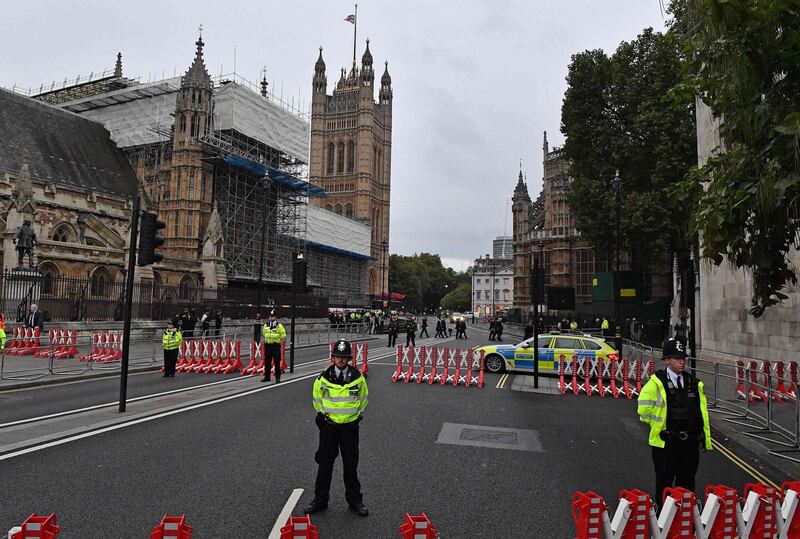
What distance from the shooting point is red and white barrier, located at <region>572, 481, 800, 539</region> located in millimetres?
4051

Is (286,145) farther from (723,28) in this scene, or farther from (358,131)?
(723,28)

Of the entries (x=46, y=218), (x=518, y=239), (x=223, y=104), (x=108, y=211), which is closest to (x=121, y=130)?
(x=223, y=104)

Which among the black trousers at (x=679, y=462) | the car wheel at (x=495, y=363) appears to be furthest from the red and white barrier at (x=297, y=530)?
the car wheel at (x=495, y=363)

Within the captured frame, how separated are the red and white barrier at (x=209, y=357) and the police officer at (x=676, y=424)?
13.7 meters

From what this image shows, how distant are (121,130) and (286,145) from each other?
1687cm

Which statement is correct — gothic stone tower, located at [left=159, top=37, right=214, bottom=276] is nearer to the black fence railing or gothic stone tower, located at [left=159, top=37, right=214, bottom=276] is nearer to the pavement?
the black fence railing

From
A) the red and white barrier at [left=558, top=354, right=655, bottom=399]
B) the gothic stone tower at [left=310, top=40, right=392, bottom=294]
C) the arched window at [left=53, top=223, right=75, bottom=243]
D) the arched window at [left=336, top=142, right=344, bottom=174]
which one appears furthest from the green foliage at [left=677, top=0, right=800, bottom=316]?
the arched window at [left=336, top=142, right=344, bottom=174]

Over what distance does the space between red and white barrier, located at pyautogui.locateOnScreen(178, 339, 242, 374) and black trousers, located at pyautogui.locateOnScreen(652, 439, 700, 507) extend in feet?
45.0

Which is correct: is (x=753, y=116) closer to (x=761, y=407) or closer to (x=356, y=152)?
(x=761, y=407)

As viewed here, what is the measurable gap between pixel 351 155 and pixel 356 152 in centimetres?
164

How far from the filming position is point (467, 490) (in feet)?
19.2

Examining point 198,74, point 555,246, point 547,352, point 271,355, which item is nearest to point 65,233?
point 198,74

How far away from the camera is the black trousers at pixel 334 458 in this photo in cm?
523

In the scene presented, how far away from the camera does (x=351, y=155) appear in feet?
378
